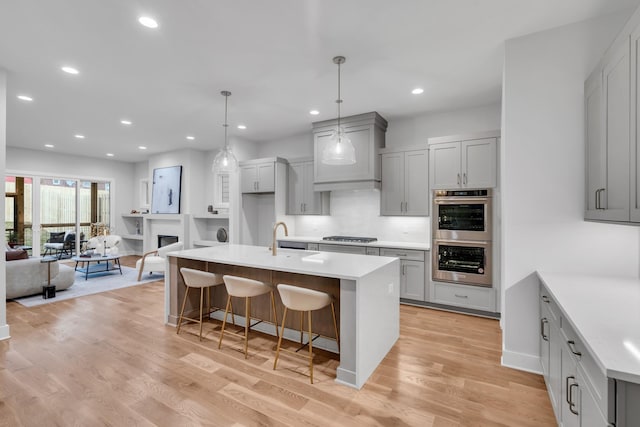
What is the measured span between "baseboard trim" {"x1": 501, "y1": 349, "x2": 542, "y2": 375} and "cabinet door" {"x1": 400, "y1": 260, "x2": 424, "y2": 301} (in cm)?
162

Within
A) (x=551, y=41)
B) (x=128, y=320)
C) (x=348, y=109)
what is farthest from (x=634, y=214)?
(x=128, y=320)

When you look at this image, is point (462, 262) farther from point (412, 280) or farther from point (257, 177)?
point (257, 177)

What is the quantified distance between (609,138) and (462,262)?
2.39 metres

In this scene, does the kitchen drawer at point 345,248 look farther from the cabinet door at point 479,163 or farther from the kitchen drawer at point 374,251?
the cabinet door at point 479,163

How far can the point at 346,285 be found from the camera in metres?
2.45

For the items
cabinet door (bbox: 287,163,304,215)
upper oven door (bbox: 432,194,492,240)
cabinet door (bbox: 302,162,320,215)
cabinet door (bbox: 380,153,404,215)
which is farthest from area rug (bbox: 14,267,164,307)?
upper oven door (bbox: 432,194,492,240)

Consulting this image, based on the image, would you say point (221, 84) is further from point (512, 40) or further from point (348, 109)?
point (512, 40)

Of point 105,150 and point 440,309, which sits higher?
point 105,150

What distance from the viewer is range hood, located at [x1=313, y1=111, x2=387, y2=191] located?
469 centimetres

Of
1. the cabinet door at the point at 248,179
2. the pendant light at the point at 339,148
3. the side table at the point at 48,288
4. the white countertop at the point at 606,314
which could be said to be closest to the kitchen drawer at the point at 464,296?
the white countertop at the point at 606,314

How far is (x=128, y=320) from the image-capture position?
386 centimetres

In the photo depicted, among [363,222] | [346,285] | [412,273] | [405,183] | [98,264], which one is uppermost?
[405,183]

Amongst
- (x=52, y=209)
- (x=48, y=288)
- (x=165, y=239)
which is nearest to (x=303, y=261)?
(x=48, y=288)

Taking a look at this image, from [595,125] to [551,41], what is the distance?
89 cm
